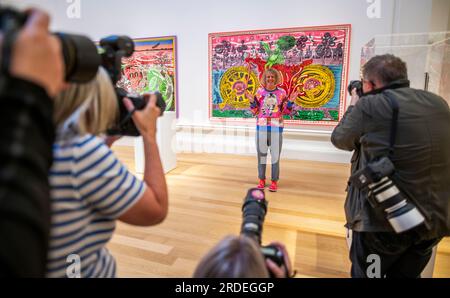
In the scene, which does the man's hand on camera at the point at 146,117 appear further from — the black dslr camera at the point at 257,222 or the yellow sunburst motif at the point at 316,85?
the yellow sunburst motif at the point at 316,85

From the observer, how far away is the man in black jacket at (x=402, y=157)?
4.27 feet

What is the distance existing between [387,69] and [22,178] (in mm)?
1516

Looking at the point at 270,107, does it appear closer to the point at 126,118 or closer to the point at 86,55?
the point at 126,118

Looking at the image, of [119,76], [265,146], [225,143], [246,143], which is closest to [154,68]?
[225,143]

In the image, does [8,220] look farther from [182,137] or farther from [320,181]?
[182,137]

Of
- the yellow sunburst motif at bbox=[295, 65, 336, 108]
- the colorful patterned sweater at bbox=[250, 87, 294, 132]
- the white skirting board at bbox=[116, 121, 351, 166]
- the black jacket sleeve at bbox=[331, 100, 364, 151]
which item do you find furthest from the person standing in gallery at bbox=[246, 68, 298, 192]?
the black jacket sleeve at bbox=[331, 100, 364, 151]

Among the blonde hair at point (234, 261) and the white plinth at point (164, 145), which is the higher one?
the blonde hair at point (234, 261)

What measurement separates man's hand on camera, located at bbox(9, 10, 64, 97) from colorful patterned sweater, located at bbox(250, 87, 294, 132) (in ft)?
10.8

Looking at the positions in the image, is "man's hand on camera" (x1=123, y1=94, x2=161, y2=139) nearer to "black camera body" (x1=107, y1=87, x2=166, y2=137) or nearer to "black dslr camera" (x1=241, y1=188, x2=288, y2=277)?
"black camera body" (x1=107, y1=87, x2=166, y2=137)

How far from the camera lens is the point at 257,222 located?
79cm

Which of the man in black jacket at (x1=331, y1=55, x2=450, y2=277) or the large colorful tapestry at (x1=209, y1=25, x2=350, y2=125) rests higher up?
the large colorful tapestry at (x1=209, y1=25, x2=350, y2=125)

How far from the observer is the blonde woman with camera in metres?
0.57

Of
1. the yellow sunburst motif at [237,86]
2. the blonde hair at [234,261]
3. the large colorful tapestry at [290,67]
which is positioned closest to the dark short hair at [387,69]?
the blonde hair at [234,261]

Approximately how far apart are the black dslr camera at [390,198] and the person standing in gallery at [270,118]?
7.50 ft
